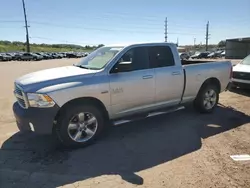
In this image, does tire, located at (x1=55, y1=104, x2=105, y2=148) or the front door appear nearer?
tire, located at (x1=55, y1=104, x2=105, y2=148)

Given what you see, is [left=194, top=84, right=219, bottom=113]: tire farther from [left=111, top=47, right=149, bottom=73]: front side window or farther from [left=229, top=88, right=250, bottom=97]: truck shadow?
[left=229, top=88, right=250, bottom=97]: truck shadow

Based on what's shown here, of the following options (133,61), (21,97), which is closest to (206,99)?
(133,61)

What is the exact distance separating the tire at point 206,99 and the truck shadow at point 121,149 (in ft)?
1.50

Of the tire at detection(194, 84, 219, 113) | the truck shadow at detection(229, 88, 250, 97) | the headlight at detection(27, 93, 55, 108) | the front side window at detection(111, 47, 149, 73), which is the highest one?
the front side window at detection(111, 47, 149, 73)

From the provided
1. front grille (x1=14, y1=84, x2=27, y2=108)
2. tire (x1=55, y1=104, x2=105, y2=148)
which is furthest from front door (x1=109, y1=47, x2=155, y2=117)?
front grille (x1=14, y1=84, x2=27, y2=108)

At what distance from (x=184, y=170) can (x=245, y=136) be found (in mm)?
2033

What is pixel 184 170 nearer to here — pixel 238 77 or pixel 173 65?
pixel 173 65

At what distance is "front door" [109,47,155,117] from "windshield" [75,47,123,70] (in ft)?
0.81

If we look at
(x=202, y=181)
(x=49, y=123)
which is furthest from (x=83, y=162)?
(x=202, y=181)

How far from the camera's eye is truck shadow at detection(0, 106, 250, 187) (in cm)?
375

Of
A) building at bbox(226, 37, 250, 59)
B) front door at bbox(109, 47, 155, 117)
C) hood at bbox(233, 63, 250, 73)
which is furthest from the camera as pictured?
building at bbox(226, 37, 250, 59)

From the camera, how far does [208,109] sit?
658 centimetres

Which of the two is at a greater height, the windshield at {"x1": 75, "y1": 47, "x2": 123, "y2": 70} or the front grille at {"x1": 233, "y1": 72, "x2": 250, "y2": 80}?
the windshield at {"x1": 75, "y1": 47, "x2": 123, "y2": 70}

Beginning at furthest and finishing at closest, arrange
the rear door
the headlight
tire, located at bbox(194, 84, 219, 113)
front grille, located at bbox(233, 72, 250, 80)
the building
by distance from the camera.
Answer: the building, front grille, located at bbox(233, 72, 250, 80), tire, located at bbox(194, 84, 219, 113), the rear door, the headlight
